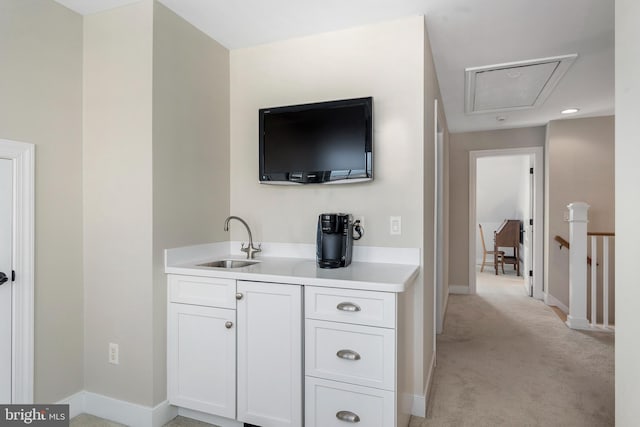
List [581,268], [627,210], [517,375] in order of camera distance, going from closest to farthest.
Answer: [627,210] → [517,375] → [581,268]

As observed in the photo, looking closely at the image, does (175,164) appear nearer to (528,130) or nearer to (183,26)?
(183,26)

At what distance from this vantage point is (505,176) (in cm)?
766

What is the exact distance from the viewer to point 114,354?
215cm

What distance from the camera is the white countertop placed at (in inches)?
67.9

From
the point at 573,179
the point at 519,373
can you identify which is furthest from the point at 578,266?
the point at 519,373

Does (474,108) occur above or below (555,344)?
above

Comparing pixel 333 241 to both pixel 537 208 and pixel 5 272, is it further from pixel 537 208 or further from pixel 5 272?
pixel 537 208

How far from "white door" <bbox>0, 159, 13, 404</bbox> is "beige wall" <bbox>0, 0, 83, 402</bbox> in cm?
12

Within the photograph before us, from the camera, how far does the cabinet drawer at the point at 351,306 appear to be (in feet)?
5.43

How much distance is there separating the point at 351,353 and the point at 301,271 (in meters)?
0.51

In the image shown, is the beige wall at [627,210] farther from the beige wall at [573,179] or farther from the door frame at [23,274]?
the beige wall at [573,179]

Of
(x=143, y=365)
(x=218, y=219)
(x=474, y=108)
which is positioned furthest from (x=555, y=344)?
(x=143, y=365)

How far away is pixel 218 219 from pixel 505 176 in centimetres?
688

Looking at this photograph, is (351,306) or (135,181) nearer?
(351,306)
